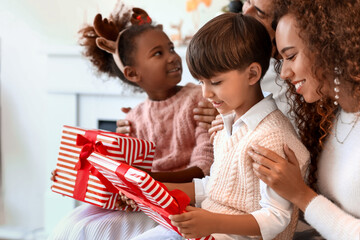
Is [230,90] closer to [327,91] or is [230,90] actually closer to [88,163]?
[327,91]

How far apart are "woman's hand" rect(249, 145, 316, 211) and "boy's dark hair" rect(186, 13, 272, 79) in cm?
21

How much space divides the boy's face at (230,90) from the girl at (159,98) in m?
0.34

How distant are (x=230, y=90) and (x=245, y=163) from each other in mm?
182

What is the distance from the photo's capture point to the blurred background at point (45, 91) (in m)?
2.65

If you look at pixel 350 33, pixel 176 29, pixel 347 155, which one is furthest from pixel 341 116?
pixel 176 29

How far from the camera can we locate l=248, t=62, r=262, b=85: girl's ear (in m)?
1.19

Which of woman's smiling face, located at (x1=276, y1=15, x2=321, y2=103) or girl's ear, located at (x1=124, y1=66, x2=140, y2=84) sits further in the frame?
girl's ear, located at (x1=124, y1=66, x2=140, y2=84)

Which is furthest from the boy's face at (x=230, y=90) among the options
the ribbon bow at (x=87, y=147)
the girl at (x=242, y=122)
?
the ribbon bow at (x=87, y=147)

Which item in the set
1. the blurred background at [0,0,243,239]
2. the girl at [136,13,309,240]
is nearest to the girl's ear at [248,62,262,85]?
the girl at [136,13,309,240]

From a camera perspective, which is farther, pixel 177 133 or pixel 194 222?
pixel 177 133

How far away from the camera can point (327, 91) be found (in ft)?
3.82

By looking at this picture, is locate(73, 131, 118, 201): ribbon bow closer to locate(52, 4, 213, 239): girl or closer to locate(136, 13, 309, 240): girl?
locate(52, 4, 213, 239): girl

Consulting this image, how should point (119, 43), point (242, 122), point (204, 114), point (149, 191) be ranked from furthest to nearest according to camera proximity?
1. point (119, 43)
2. point (204, 114)
3. point (242, 122)
4. point (149, 191)

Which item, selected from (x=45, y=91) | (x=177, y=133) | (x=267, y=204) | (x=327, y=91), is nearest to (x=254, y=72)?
(x=327, y=91)
